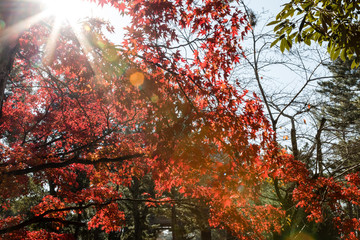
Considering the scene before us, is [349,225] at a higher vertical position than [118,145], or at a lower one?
lower

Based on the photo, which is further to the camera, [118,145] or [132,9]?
[118,145]

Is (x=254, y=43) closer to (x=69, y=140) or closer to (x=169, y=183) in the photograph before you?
(x=169, y=183)

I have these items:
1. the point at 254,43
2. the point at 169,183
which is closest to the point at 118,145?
the point at 169,183

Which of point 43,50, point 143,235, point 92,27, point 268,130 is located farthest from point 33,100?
point 143,235

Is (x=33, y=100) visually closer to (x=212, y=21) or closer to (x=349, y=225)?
(x=212, y=21)

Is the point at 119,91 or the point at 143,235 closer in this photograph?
the point at 119,91

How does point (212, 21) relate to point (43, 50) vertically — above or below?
below

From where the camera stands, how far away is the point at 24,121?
943cm

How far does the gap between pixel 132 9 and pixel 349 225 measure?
34.4ft

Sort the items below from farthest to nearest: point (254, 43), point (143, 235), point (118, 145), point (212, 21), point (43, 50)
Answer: point (143, 235) < point (254, 43) < point (118, 145) < point (43, 50) < point (212, 21)

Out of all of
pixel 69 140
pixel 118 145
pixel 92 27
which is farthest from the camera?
pixel 69 140

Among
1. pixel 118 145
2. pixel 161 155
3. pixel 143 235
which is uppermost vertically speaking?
pixel 118 145

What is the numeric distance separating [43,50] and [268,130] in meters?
6.17

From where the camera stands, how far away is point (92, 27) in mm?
5590
